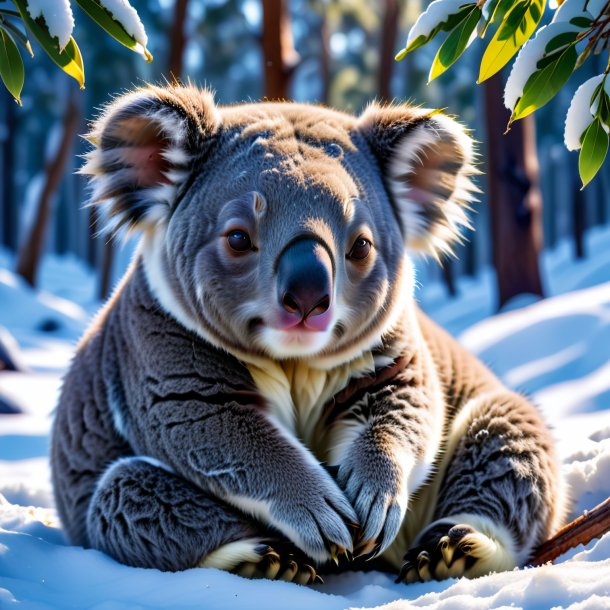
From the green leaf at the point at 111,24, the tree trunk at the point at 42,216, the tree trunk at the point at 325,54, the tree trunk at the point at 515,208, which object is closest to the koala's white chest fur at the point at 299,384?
the green leaf at the point at 111,24

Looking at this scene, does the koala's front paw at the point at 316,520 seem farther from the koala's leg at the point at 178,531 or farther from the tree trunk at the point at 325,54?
the tree trunk at the point at 325,54

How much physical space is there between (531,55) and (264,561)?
1.48 m

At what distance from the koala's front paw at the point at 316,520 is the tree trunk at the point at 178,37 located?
10032 millimetres

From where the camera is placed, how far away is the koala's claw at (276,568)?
7.39 feet

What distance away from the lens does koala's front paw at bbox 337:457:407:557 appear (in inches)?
89.6

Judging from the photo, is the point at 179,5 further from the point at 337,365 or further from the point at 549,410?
the point at 337,365

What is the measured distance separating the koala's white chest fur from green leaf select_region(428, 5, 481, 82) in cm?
99

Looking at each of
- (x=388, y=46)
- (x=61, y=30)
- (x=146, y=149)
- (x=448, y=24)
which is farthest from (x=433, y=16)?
(x=388, y=46)

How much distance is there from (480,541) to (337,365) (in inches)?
25.9

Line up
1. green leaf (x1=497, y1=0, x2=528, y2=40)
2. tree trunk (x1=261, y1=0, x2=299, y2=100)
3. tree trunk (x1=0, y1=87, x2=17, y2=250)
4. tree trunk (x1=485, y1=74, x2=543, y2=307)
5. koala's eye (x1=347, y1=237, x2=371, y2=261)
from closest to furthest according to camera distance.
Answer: green leaf (x1=497, y1=0, x2=528, y2=40) < koala's eye (x1=347, y1=237, x2=371, y2=261) < tree trunk (x1=261, y1=0, x2=299, y2=100) < tree trunk (x1=485, y1=74, x2=543, y2=307) < tree trunk (x1=0, y1=87, x2=17, y2=250)

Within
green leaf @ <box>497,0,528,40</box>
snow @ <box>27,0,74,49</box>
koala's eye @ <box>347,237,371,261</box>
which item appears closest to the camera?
snow @ <box>27,0,74,49</box>

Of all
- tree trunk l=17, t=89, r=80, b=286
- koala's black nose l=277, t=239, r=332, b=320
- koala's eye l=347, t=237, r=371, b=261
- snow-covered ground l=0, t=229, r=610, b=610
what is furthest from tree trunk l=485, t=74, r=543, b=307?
tree trunk l=17, t=89, r=80, b=286

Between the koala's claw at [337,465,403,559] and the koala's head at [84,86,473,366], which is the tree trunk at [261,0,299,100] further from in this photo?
the koala's claw at [337,465,403,559]

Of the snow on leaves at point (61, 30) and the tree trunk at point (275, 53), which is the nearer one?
the snow on leaves at point (61, 30)
